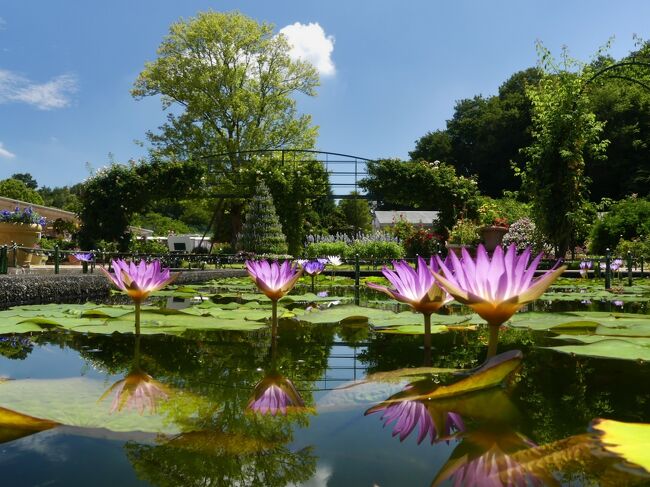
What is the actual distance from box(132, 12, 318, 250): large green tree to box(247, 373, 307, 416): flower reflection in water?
1972 cm

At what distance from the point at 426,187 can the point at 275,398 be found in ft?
47.1

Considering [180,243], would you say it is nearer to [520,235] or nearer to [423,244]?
[423,244]

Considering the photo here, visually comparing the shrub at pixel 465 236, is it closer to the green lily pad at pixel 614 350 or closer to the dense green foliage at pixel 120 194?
the dense green foliage at pixel 120 194

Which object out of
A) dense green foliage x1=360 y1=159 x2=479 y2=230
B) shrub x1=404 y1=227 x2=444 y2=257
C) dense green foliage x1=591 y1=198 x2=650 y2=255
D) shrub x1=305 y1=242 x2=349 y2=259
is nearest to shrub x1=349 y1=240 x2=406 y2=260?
shrub x1=305 y1=242 x2=349 y2=259

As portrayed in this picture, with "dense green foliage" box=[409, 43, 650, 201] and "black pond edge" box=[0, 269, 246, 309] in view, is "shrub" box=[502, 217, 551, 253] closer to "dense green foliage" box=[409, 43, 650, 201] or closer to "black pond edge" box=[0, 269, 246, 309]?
"dense green foliage" box=[409, 43, 650, 201]

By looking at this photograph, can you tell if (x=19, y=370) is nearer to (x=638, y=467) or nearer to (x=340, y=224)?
(x=638, y=467)

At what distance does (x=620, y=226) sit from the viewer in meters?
15.1

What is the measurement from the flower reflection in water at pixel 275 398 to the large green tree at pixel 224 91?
1972 centimetres

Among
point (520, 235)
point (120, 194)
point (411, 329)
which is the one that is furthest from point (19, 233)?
point (520, 235)

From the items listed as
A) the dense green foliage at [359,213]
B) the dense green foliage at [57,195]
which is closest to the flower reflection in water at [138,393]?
the dense green foliage at [359,213]

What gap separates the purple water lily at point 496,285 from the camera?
2.95ft

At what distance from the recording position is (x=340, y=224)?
31.7m

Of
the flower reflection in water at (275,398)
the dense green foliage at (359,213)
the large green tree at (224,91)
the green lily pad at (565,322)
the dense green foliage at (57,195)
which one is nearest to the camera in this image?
the flower reflection in water at (275,398)

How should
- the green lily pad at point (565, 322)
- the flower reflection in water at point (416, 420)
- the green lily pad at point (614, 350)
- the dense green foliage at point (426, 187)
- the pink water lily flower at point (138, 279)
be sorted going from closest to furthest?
the flower reflection in water at point (416, 420), the green lily pad at point (614, 350), the pink water lily flower at point (138, 279), the green lily pad at point (565, 322), the dense green foliage at point (426, 187)
